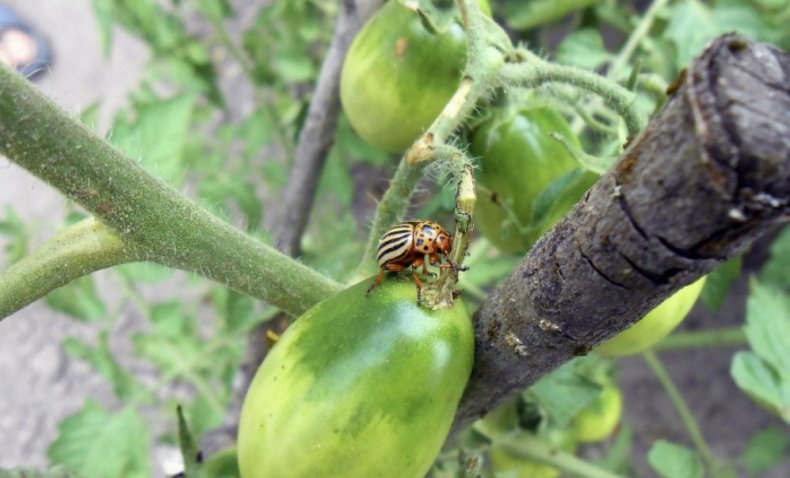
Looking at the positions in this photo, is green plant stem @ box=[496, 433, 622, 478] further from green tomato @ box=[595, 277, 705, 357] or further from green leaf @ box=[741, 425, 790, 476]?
green leaf @ box=[741, 425, 790, 476]

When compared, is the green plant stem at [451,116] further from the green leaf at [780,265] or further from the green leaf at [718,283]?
the green leaf at [780,265]

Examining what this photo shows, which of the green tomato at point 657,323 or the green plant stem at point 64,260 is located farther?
the green tomato at point 657,323

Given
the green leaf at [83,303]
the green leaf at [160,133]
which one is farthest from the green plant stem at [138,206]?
the green leaf at [83,303]

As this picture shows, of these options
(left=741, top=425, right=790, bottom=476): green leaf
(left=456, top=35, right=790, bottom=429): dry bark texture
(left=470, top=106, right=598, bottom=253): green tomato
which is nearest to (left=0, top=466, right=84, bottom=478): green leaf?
(left=456, top=35, right=790, bottom=429): dry bark texture

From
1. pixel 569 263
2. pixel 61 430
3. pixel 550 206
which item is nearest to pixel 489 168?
pixel 550 206

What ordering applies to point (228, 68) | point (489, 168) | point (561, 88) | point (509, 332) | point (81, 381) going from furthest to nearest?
point (228, 68) < point (81, 381) < point (489, 168) < point (561, 88) < point (509, 332)

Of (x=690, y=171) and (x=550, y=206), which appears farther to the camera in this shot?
(x=550, y=206)

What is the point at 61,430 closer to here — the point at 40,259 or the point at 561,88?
the point at 40,259
